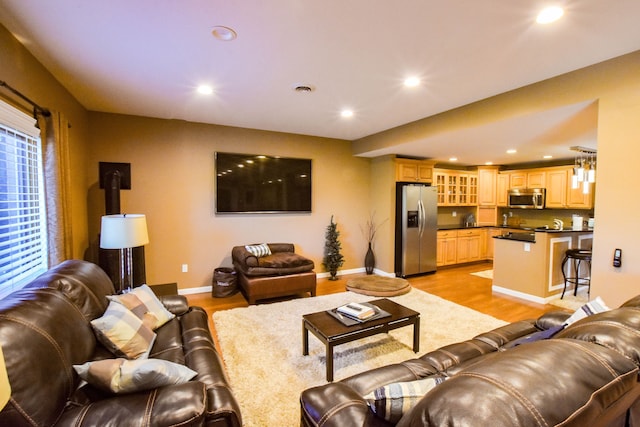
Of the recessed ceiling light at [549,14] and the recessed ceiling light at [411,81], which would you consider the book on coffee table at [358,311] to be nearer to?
the recessed ceiling light at [411,81]

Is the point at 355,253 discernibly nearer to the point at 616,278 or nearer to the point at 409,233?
the point at 409,233

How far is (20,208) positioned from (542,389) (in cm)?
309

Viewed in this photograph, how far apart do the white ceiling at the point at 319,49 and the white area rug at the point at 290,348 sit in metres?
2.32

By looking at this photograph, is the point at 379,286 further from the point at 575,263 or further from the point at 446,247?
the point at 575,263

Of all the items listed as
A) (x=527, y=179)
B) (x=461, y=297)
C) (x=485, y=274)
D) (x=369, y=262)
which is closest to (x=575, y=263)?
(x=485, y=274)

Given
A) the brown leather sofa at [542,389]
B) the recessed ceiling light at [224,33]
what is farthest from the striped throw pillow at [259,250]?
the brown leather sofa at [542,389]

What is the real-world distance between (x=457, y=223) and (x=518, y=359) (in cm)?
713

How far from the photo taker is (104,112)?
3973mm

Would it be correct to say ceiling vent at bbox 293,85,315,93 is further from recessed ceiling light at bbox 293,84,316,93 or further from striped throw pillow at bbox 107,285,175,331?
striped throw pillow at bbox 107,285,175,331

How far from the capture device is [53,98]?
9.18 ft

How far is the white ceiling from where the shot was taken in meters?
1.83

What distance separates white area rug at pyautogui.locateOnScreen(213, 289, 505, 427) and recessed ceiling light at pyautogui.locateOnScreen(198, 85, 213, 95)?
2.56m

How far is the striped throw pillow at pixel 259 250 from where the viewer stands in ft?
14.7

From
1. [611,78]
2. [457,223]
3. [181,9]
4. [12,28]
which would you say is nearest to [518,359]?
[181,9]
